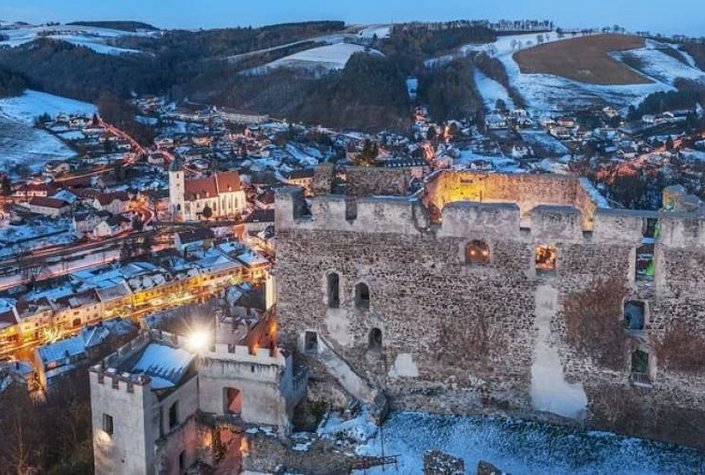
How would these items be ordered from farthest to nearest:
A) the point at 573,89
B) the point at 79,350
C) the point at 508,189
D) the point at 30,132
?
the point at 573,89 → the point at 30,132 → the point at 79,350 → the point at 508,189

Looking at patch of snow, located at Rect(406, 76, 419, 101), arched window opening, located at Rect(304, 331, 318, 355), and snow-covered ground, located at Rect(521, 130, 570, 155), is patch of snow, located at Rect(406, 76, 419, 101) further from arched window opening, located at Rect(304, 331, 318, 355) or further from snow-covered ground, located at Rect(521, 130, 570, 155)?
arched window opening, located at Rect(304, 331, 318, 355)

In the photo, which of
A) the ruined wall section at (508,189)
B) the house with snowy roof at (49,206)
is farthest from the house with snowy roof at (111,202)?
the ruined wall section at (508,189)

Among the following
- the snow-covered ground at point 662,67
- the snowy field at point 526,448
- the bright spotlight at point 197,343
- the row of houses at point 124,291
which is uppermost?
the snow-covered ground at point 662,67

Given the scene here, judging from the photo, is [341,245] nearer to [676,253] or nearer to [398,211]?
[398,211]

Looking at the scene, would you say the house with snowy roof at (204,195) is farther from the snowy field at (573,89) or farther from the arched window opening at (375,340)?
the arched window opening at (375,340)

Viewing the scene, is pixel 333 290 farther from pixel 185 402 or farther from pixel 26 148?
pixel 26 148

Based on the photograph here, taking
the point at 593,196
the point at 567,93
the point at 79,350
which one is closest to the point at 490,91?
the point at 567,93

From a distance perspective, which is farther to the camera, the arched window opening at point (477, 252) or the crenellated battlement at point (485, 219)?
the arched window opening at point (477, 252)
